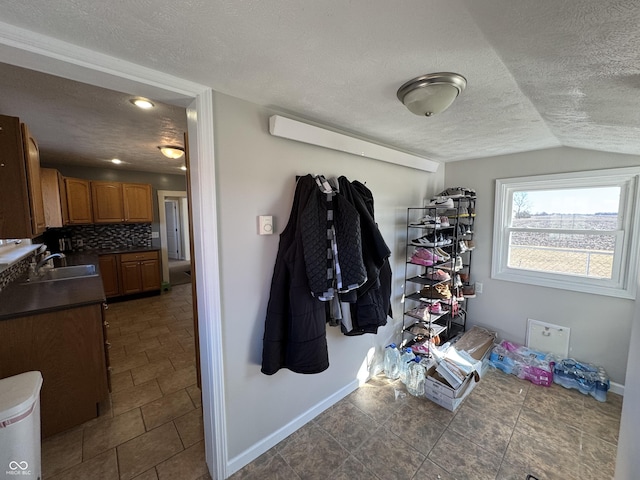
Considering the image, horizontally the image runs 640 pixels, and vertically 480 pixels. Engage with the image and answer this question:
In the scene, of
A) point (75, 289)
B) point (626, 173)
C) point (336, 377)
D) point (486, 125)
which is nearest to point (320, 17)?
point (486, 125)

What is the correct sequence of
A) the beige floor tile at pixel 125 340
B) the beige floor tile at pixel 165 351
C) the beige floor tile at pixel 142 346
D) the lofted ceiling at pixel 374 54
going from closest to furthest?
the lofted ceiling at pixel 374 54, the beige floor tile at pixel 165 351, the beige floor tile at pixel 142 346, the beige floor tile at pixel 125 340

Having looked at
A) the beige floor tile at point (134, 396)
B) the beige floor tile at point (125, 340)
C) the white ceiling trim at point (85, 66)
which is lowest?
the beige floor tile at point (134, 396)

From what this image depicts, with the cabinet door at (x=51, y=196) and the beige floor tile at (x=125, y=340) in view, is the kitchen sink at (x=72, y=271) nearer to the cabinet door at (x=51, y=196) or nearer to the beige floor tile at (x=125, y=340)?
the cabinet door at (x=51, y=196)

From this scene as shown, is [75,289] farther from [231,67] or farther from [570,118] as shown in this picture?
[570,118]

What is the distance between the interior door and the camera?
24.5 ft

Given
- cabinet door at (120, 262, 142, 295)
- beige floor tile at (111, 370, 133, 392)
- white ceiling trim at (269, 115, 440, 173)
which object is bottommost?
beige floor tile at (111, 370, 133, 392)

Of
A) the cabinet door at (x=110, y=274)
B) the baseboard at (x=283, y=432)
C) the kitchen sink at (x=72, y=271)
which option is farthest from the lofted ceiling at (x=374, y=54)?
the cabinet door at (x=110, y=274)

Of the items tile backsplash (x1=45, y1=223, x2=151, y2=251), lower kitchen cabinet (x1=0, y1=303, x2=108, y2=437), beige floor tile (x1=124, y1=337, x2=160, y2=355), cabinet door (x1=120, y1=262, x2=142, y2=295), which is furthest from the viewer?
cabinet door (x1=120, y1=262, x2=142, y2=295)

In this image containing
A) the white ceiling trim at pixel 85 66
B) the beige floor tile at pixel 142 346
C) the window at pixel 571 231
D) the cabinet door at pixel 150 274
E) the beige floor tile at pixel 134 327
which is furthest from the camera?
the cabinet door at pixel 150 274

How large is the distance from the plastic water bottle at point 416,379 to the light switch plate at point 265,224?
1.77m

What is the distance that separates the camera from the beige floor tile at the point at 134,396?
6.58 ft

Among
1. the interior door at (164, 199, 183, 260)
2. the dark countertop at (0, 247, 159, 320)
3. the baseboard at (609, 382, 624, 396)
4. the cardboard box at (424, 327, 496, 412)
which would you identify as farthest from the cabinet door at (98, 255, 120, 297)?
the baseboard at (609, 382, 624, 396)

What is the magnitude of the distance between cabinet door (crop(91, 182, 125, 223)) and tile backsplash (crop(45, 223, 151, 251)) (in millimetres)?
344

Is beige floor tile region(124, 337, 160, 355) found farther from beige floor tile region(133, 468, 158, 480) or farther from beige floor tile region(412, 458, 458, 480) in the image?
beige floor tile region(412, 458, 458, 480)
